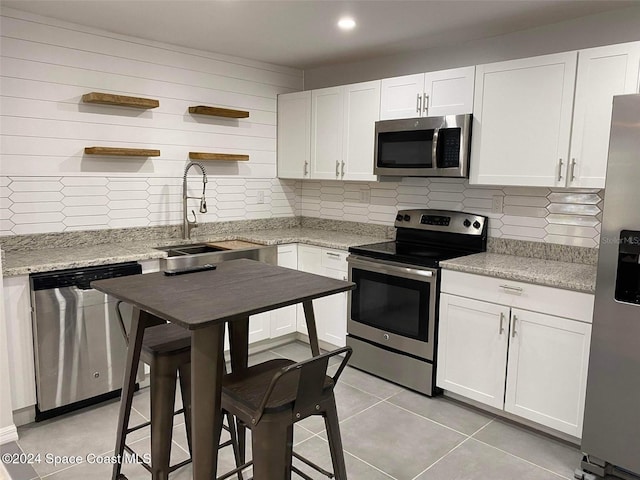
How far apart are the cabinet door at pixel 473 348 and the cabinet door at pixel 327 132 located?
154 cm

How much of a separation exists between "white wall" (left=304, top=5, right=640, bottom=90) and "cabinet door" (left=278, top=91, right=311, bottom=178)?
0.39 m

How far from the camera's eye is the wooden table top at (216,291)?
1435 millimetres

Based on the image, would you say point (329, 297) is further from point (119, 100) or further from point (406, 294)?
point (119, 100)

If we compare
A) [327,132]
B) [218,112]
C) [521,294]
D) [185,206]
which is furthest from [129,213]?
[521,294]

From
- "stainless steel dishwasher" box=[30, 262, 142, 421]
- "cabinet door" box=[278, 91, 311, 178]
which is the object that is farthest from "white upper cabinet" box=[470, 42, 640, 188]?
"stainless steel dishwasher" box=[30, 262, 142, 421]

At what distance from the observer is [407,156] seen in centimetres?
331

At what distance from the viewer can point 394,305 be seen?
318cm

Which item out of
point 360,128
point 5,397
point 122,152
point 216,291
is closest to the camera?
point 216,291

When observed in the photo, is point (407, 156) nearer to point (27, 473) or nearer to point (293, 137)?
point (293, 137)

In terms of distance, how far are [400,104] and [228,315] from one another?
246 centimetres

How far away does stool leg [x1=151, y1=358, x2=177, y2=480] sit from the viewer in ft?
5.99

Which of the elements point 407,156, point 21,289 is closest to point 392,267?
point 407,156

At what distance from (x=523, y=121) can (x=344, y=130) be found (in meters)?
1.44

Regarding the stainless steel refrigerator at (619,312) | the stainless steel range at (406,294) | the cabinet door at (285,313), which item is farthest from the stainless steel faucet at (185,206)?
the stainless steel refrigerator at (619,312)
